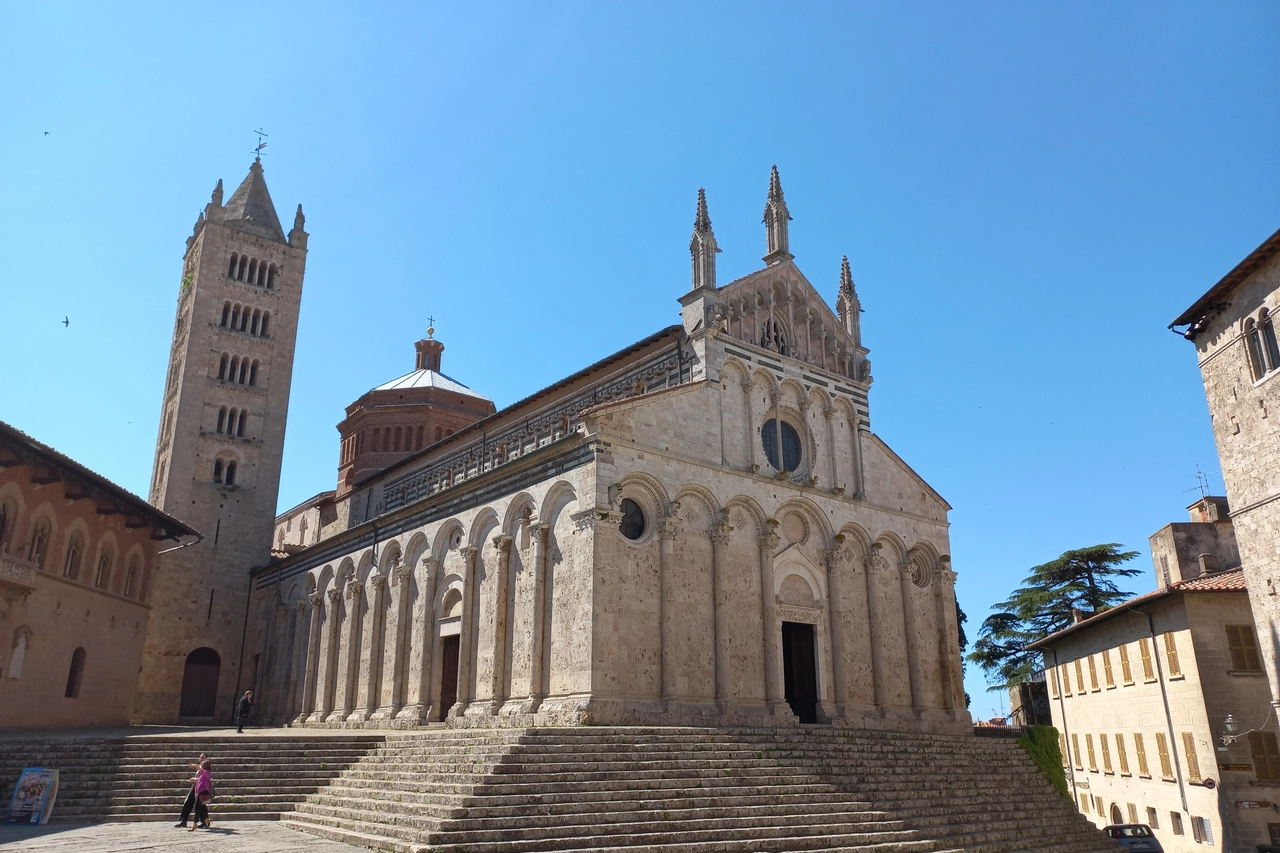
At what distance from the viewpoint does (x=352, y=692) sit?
92.1ft

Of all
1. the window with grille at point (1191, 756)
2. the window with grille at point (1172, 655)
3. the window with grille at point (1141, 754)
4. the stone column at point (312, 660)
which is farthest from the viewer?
the stone column at point (312, 660)

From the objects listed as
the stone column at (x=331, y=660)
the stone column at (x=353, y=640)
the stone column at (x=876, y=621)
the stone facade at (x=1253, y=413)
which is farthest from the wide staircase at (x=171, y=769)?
the stone facade at (x=1253, y=413)

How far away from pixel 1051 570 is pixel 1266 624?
19.5m

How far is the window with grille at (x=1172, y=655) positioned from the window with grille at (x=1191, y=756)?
1443 mm

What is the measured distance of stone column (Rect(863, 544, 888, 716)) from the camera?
2470cm

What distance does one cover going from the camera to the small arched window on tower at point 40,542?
995 inches

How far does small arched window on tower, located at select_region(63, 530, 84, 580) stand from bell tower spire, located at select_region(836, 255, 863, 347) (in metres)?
23.4

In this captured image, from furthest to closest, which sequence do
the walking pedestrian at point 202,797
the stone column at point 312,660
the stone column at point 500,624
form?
the stone column at point 312,660, the stone column at point 500,624, the walking pedestrian at point 202,797

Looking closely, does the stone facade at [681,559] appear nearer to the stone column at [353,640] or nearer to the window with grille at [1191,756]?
the stone column at [353,640]

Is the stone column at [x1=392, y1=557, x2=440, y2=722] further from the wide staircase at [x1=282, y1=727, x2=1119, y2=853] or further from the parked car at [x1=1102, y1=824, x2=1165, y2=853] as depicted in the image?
the parked car at [x1=1102, y1=824, x2=1165, y2=853]

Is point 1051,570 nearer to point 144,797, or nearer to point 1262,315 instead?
point 1262,315

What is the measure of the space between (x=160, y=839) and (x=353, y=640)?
1456cm

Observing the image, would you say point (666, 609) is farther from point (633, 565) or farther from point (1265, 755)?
point (1265, 755)

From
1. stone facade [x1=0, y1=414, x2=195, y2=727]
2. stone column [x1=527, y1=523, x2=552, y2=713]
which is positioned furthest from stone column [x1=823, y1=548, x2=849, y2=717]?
stone facade [x1=0, y1=414, x2=195, y2=727]
